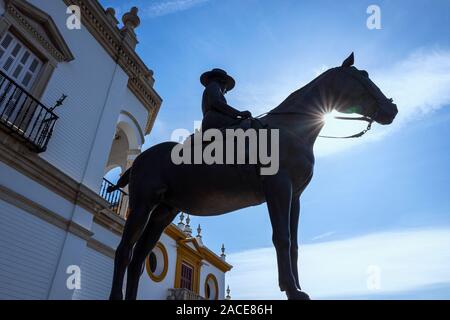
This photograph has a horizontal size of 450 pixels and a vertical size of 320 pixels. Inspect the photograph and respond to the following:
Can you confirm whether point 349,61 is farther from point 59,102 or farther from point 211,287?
point 211,287

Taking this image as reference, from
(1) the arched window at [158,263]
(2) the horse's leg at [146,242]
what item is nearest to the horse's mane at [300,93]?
(2) the horse's leg at [146,242]

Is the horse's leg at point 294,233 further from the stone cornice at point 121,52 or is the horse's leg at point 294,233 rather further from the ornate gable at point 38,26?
the stone cornice at point 121,52

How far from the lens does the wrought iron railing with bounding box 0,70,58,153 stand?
322 inches

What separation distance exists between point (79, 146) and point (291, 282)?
9.71 metres

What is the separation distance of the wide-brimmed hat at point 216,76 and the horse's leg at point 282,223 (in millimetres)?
1524

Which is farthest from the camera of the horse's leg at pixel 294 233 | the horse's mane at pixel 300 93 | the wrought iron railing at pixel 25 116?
the wrought iron railing at pixel 25 116

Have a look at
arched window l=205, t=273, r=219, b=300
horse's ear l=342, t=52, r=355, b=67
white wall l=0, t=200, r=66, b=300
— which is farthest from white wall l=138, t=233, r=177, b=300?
horse's ear l=342, t=52, r=355, b=67

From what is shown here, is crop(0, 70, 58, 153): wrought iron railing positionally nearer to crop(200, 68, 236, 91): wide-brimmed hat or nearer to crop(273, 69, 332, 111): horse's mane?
crop(200, 68, 236, 91): wide-brimmed hat

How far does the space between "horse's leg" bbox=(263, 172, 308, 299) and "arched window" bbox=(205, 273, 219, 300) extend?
20798 mm

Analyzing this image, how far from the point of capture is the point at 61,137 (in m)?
9.97

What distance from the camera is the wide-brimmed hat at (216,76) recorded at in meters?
3.79

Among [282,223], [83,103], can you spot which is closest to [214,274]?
[83,103]

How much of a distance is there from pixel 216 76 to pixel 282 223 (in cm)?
193

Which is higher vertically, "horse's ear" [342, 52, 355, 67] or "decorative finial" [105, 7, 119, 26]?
"decorative finial" [105, 7, 119, 26]
